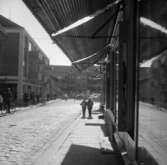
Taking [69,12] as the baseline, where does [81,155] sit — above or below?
below

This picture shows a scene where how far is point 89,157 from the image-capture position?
830 cm

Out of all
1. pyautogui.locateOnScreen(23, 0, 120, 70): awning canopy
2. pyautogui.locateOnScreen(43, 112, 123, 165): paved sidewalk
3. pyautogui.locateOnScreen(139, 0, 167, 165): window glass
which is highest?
pyautogui.locateOnScreen(23, 0, 120, 70): awning canopy

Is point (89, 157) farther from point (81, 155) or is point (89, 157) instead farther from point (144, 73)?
point (144, 73)

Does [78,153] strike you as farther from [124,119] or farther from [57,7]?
[57,7]

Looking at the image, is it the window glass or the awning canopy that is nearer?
the window glass

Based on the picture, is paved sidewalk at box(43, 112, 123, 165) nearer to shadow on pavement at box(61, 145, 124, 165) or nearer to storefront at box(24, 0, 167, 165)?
shadow on pavement at box(61, 145, 124, 165)

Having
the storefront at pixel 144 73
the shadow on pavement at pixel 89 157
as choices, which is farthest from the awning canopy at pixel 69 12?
the shadow on pavement at pixel 89 157

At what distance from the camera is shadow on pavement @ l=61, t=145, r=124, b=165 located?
769 centimetres

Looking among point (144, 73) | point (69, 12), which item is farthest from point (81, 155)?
point (144, 73)

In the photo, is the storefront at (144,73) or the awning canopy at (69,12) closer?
the storefront at (144,73)

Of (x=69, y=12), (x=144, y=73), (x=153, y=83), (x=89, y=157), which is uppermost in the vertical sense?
(x=69, y=12)

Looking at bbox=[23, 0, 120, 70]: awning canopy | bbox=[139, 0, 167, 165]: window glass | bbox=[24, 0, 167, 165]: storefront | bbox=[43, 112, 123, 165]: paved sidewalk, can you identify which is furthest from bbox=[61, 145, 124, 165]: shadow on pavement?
bbox=[139, 0, 167, 165]: window glass

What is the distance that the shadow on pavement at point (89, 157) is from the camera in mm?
7691

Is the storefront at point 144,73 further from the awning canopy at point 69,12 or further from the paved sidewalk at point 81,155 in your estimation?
the paved sidewalk at point 81,155
